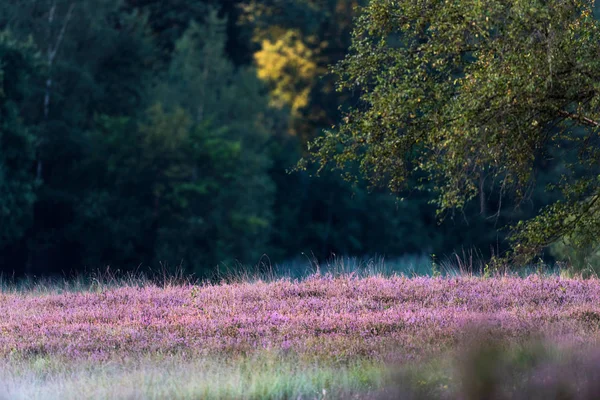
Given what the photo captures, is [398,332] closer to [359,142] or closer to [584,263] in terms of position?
[359,142]

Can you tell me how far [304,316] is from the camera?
47.6ft

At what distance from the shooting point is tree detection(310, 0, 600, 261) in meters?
13.6

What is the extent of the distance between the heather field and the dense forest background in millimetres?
26793

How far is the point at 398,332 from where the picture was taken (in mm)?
13266

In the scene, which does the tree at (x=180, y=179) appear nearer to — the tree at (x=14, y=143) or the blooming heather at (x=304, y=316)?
the tree at (x=14, y=143)

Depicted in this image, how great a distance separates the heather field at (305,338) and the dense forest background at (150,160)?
26.8 m

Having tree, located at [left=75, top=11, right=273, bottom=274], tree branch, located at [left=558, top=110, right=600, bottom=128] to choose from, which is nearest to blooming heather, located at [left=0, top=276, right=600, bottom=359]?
tree branch, located at [left=558, top=110, right=600, bottom=128]

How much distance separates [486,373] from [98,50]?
4871 centimetres

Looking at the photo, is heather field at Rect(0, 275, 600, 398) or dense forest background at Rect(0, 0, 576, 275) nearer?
heather field at Rect(0, 275, 600, 398)

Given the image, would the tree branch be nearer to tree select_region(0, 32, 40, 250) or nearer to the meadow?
the meadow

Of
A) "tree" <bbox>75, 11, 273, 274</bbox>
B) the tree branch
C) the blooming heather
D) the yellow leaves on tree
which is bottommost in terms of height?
"tree" <bbox>75, 11, 273, 274</bbox>

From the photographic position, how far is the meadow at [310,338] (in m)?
9.81

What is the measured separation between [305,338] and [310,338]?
0.18 metres

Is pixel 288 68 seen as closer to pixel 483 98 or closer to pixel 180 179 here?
pixel 180 179
